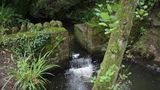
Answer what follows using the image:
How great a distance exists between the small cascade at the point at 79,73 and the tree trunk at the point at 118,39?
14.1ft

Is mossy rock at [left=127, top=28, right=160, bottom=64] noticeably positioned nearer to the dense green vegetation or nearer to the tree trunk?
the dense green vegetation

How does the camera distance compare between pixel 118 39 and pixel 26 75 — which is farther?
pixel 26 75

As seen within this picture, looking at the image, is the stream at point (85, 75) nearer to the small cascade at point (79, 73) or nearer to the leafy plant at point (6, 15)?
the small cascade at point (79, 73)

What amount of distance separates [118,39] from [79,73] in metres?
5.18

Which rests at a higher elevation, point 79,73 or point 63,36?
point 63,36

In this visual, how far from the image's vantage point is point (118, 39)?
286cm

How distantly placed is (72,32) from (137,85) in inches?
152

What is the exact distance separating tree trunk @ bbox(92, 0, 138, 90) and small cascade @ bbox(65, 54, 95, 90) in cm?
431

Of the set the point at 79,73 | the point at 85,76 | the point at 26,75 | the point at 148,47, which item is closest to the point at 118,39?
the point at 26,75

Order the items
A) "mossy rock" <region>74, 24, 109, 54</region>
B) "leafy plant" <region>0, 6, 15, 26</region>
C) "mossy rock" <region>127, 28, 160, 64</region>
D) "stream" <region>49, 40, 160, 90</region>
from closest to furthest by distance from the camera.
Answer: "stream" <region>49, 40, 160, 90</region>, "mossy rock" <region>127, 28, 160, 64</region>, "mossy rock" <region>74, 24, 109, 54</region>, "leafy plant" <region>0, 6, 15, 26</region>

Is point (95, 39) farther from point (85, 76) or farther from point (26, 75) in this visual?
point (26, 75)

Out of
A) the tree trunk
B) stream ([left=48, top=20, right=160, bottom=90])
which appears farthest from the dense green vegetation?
stream ([left=48, top=20, right=160, bottom=90])

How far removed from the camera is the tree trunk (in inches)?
110

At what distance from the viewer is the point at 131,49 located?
8.41m
